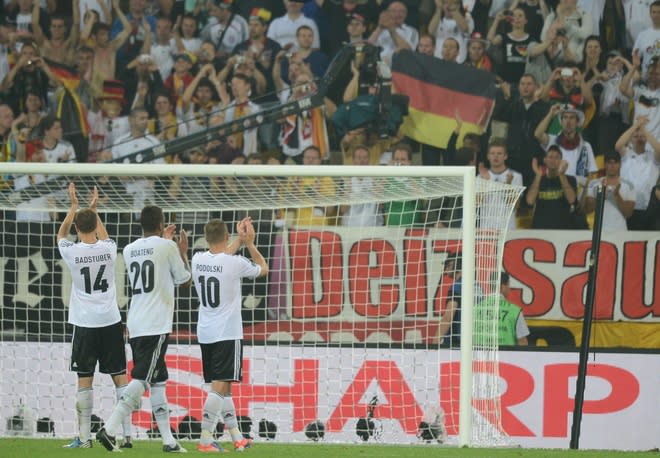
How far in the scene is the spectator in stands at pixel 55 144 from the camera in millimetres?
12594

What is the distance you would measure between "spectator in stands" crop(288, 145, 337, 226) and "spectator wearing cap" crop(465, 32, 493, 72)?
210 cm

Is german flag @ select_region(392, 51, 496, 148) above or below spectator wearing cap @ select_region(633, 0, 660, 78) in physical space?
below

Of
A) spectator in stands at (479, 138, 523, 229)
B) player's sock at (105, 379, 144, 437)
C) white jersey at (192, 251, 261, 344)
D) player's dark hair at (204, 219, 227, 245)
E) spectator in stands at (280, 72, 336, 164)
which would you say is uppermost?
spectator in stands at (280, 72, 336, 164)

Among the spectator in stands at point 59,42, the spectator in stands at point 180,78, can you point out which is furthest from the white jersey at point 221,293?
the spectator in stands at point 59,42

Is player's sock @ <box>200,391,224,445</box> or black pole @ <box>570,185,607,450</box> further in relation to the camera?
black pole @ <box>570,185,607,450</box>

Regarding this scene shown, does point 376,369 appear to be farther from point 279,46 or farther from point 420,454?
point 279,46

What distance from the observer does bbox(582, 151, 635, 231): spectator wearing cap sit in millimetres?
12203

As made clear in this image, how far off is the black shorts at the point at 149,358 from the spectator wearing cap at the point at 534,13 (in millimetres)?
7416

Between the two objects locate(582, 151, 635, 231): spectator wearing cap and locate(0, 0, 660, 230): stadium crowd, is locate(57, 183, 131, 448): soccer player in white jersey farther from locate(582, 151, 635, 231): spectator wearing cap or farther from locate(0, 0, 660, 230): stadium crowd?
locate(582, 151, 635, 231): spectator wearing cap

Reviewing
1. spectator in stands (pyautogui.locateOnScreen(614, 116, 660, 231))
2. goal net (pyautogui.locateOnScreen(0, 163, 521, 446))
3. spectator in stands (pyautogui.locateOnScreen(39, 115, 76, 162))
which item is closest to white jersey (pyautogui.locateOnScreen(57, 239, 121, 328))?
goal net (pyautogui.locateOnScreen(0, 163, 521, 446))

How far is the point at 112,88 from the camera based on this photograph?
43.1 ft

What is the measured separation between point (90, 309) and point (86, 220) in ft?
2.01

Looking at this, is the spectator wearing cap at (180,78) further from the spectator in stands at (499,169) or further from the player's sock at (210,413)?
the player's sock at (210,413)

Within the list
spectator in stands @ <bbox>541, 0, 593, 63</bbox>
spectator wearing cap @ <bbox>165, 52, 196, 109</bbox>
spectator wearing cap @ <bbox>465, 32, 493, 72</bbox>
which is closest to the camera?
spectator wearing cap @ <bbox>465, 32, 493, 72</bbox>
